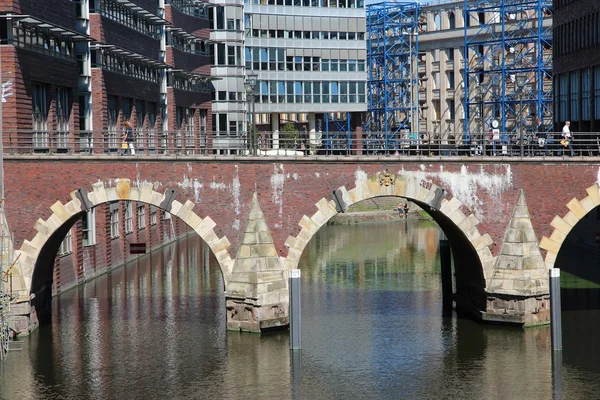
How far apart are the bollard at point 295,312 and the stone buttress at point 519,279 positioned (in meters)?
10.1

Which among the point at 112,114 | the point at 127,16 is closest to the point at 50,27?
the point at 112,114

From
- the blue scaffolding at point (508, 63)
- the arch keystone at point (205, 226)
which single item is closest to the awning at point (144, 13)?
the arch keystone at point (205, 226)

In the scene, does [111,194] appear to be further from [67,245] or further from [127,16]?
[127,16]

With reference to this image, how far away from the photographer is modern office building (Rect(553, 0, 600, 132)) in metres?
84.4

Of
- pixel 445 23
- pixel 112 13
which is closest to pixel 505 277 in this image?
pixel 112 13

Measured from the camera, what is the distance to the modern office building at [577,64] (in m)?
84.4

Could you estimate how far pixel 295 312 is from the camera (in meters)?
51.2

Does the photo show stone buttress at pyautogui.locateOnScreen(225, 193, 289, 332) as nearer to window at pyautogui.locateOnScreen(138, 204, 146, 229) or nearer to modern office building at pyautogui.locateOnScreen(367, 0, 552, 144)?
window at pyautogui.locateOnScreen(138, 204, 146, 229)

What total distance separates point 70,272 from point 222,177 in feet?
62.4

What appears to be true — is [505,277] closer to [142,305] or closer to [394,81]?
[142,305]

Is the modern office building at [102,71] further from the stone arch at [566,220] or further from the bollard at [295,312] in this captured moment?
the stone arch at [566,220]

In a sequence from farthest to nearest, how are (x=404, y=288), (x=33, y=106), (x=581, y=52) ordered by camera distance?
(x=581, y=52)
(x=404, y=288)
(x=33, y=106)

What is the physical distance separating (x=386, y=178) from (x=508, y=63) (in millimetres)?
76914

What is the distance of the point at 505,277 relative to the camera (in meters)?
55.6
